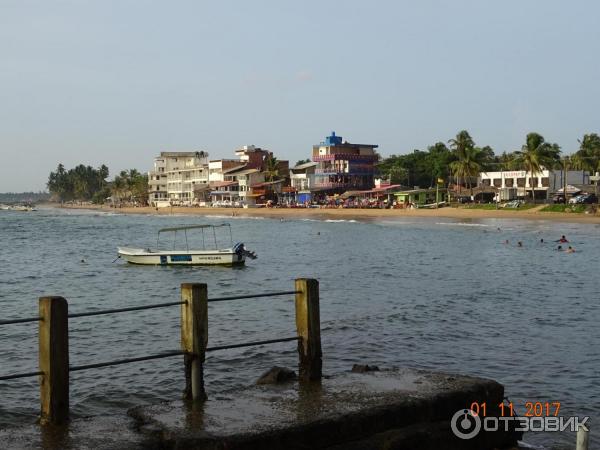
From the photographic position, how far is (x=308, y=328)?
30.0ft

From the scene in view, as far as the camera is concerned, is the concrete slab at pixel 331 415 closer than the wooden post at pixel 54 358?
Yes

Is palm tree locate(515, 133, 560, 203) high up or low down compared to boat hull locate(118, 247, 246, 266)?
up

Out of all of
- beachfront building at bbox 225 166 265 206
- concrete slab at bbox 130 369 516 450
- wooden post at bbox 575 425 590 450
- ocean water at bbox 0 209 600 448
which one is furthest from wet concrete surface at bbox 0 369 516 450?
beachfront building at bbox 225 166 265 206

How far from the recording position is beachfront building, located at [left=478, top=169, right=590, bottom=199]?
99.9m

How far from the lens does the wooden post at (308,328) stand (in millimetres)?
9016

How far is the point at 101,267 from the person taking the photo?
41.8 m

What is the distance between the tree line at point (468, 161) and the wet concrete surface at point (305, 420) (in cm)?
8737

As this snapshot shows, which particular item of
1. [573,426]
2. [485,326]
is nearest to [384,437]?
[573,426]

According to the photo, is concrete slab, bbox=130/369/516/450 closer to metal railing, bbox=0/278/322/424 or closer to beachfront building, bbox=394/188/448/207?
metal railing, bbox=0/278/322/424

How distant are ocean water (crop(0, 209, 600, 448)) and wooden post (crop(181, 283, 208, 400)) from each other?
15.7ft

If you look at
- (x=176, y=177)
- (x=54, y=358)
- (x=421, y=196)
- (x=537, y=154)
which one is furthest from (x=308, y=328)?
(x=176, y=177)

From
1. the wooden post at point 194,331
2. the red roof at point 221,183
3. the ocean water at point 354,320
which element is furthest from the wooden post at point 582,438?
the red roof at point 221,183

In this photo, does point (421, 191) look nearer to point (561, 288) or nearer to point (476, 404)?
point (561, 288)

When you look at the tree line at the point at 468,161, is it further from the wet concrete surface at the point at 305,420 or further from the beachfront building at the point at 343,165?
the wet concrete surface at the point at 305,420
